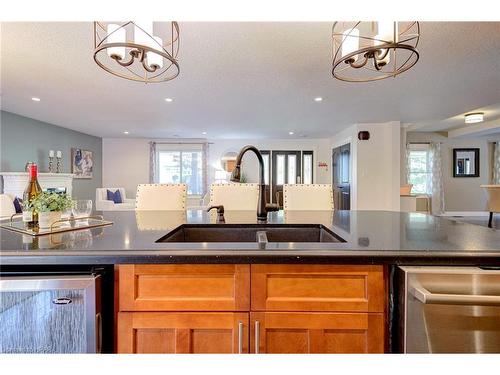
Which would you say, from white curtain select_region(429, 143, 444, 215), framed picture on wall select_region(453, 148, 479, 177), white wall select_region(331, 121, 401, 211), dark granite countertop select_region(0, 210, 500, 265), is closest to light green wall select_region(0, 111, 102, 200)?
dark granite countertop select_region(0, 210, 500, 265)

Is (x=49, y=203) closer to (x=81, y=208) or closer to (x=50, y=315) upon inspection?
(x=81, y=208)

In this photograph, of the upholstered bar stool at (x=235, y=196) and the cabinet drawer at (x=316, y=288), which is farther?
the upholstered bar stool at (x=235, y=196)

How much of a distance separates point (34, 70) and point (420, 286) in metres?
3.90

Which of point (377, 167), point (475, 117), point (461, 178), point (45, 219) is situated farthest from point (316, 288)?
point (461, 178)

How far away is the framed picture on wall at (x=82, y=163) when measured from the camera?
21.8 ft

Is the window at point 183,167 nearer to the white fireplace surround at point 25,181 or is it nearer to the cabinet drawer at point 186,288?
the white fireplace surround at point 25,181

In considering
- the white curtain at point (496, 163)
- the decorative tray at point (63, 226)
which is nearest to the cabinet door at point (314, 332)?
the decorative tray at point (63, 226)

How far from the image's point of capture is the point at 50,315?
0.77 m

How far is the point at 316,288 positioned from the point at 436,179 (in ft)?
28.1

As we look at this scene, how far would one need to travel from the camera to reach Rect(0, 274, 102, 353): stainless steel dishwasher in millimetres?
757

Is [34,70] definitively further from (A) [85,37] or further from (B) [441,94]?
(B) [441,94]

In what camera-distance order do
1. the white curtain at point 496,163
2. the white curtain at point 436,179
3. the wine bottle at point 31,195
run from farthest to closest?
the white curtain at point 436,179, the white curtain at point 496,163, the wine bottle at point 31,195

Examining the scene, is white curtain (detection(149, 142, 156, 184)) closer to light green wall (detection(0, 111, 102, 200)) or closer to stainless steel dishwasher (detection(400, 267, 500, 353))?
light green wall (detection(0, 111, 102, 200))

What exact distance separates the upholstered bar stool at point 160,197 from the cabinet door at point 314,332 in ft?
5.39
